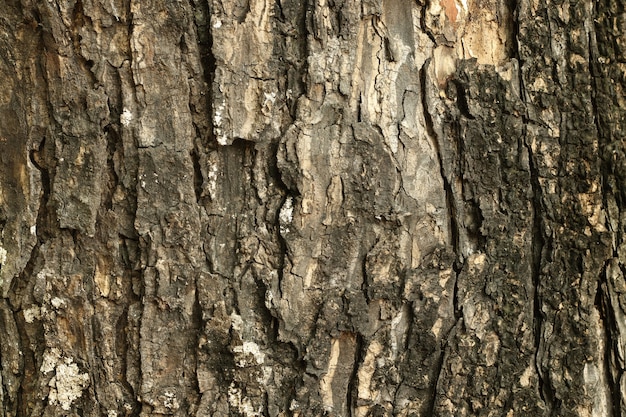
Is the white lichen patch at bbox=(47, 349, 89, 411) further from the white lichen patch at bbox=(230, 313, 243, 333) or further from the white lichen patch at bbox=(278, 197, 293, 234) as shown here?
the white lichen patch at bbox=(278, 197, 293, 234)

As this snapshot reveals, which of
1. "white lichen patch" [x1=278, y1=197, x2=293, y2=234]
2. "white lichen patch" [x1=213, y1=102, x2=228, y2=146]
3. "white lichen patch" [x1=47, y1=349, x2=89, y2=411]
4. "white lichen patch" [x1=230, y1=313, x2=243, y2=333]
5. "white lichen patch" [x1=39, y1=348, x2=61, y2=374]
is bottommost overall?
"white lichen patch" [x1=47, y1=349, x2=89, y2=411]

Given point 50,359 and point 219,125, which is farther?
point 50,359

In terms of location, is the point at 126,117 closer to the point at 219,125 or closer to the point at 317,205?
the point at 219,125

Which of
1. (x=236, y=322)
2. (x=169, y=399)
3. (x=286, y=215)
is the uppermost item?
(x=286, y=215)

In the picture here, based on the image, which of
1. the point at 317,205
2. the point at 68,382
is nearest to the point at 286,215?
the point at 317,205

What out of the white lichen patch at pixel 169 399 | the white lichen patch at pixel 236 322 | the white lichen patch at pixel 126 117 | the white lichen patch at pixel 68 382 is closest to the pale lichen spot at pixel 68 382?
the white lichen patch at pixel 68 382

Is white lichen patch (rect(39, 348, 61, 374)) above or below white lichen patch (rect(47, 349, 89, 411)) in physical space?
above

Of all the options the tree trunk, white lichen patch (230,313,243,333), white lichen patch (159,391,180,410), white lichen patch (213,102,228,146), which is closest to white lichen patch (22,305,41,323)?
the tree trunk

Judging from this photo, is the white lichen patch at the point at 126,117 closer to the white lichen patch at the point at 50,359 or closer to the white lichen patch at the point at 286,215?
the white lichen patch at the point at 286,215
